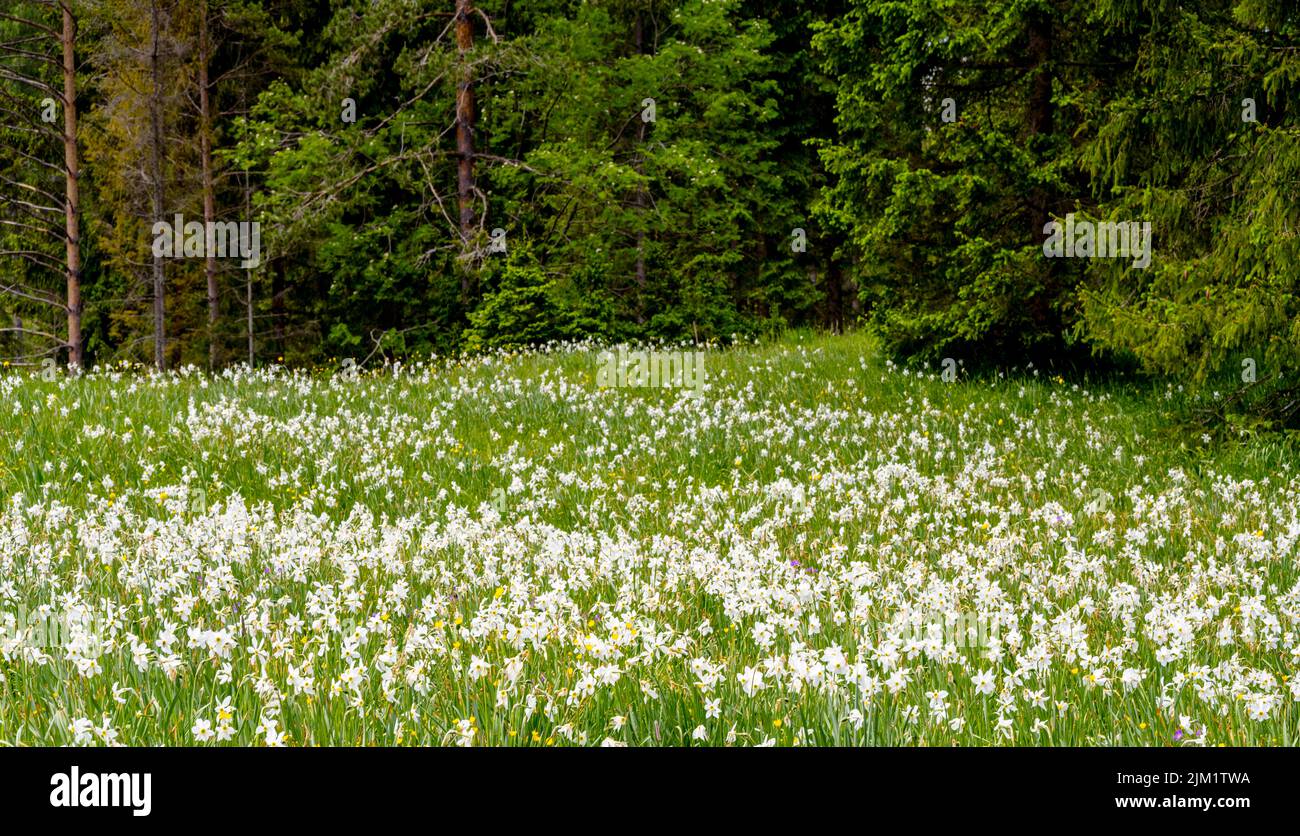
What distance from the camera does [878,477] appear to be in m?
9.06

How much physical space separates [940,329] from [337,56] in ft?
49.6

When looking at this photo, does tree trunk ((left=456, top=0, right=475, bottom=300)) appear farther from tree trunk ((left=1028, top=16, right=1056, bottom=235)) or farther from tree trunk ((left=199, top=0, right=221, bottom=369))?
tree trunk ((left=1028, top=16, right=1056, bottom=235))

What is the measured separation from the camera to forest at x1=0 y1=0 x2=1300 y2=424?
37.2 ft

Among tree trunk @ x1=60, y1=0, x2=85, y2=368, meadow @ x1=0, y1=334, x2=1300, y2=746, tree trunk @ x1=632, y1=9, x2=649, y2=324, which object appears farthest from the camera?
tree trunk @ x1=632, y1=9, x2=649, y2=324

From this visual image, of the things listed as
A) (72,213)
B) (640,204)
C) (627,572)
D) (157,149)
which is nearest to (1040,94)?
(640,204)

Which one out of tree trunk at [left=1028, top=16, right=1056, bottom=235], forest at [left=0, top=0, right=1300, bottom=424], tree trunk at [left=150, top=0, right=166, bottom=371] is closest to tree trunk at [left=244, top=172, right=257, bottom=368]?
forest at [left=0, top=0, right=1300, bottom=424]

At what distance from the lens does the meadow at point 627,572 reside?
11.5ft

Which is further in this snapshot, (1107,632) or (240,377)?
(240,377)

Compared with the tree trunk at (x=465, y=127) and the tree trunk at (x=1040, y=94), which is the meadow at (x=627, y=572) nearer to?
the tree trunk at (x=1040, y=94)

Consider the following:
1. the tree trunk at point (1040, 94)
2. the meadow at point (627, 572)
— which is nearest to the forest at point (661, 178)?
the tree trunk at point (1040, 94)

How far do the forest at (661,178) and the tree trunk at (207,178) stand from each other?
108 millimetres

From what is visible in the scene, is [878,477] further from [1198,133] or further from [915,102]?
[915,102]

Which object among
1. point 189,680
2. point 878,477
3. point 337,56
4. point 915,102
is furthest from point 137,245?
point 189,680

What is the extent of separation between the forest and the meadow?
2.48 m
